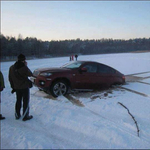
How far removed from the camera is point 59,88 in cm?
576

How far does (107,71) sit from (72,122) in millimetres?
3962

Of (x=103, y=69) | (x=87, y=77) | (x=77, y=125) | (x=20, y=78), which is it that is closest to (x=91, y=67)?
(x=87, y=77)

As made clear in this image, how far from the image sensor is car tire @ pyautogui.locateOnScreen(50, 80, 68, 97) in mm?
5599

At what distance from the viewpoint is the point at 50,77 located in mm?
5488

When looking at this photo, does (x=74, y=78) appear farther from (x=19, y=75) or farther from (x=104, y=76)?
A: (x=19, y=75)

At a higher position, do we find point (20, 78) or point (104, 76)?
point (20, 78)

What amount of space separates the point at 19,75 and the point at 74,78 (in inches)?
105

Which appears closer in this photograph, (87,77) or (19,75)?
(19,75)

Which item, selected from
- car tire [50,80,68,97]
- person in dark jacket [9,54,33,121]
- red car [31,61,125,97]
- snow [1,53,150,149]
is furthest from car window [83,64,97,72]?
person in dark jacket [9,54,33,121]

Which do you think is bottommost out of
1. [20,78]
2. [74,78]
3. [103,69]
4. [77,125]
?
[77,125]

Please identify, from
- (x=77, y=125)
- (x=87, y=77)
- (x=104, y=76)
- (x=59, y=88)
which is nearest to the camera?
(x=77, y=125)

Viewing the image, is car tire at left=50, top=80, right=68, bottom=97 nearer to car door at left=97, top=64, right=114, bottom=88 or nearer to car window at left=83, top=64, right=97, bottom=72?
car window at left=83, top=64, right=97, bottom=72

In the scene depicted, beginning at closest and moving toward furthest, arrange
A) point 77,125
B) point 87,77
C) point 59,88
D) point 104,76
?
point 77,125 < point 59,88 < point 87,77 < point 104,76

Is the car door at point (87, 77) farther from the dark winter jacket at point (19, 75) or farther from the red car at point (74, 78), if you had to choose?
the dark winter jacket at point (19, 75)
